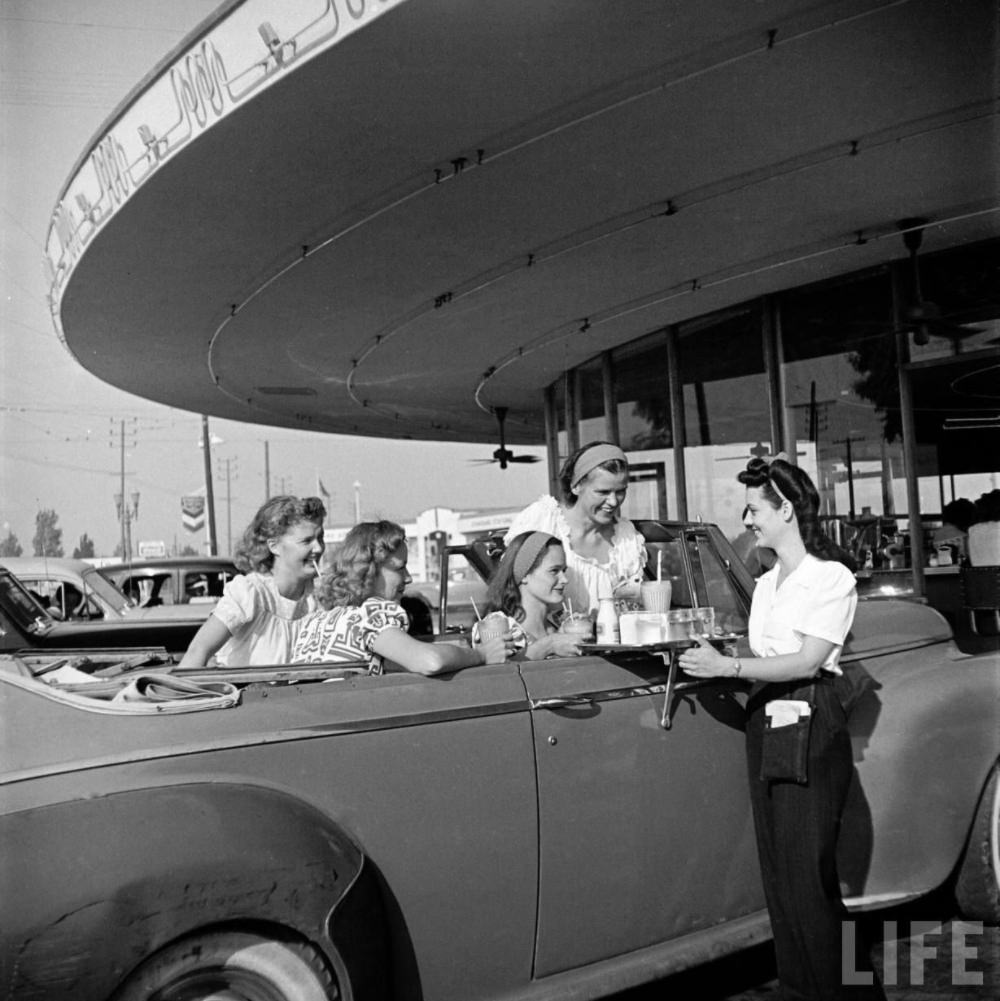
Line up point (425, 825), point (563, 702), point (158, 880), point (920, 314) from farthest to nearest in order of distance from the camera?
1. point (920, 314)
2. point (563, 702)
3. point (425, 825)
4. point (158, 880)

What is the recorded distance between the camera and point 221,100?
6.87 meters

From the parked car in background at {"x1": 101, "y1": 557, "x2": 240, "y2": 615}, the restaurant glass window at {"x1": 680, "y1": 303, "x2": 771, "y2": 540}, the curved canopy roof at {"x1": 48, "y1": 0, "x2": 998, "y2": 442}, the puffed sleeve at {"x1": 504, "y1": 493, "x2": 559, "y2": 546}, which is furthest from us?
the restaurant glass window at {"x1": 680, "y1": 303, "x2": 771, "y2": 540}

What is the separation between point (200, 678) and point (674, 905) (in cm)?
157

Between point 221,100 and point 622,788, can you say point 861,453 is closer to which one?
point 221,100

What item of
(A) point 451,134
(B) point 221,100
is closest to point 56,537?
(B) point 221,100

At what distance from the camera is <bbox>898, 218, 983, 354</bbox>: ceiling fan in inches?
390

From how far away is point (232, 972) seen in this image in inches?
94.4

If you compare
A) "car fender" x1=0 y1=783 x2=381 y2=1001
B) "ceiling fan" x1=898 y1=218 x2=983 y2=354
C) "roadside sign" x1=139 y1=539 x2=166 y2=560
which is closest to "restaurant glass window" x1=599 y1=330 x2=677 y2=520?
"ceiling fan" x1=898 y1=218 x2=983 y2=354

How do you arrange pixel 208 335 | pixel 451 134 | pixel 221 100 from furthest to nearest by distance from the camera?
1. pixel 208 335
2. pixel 451 134
3. pixel 221 100

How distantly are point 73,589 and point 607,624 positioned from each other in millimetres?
8613

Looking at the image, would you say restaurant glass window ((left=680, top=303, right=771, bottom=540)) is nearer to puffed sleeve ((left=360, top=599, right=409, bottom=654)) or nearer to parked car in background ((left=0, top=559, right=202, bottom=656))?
parked car in background ((left=0, top=559, right=202, bottom=656))

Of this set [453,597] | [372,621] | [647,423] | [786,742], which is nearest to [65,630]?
[372,621]

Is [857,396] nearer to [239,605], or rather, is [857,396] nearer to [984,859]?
[984,859]

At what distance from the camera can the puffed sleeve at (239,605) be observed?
438 cm
